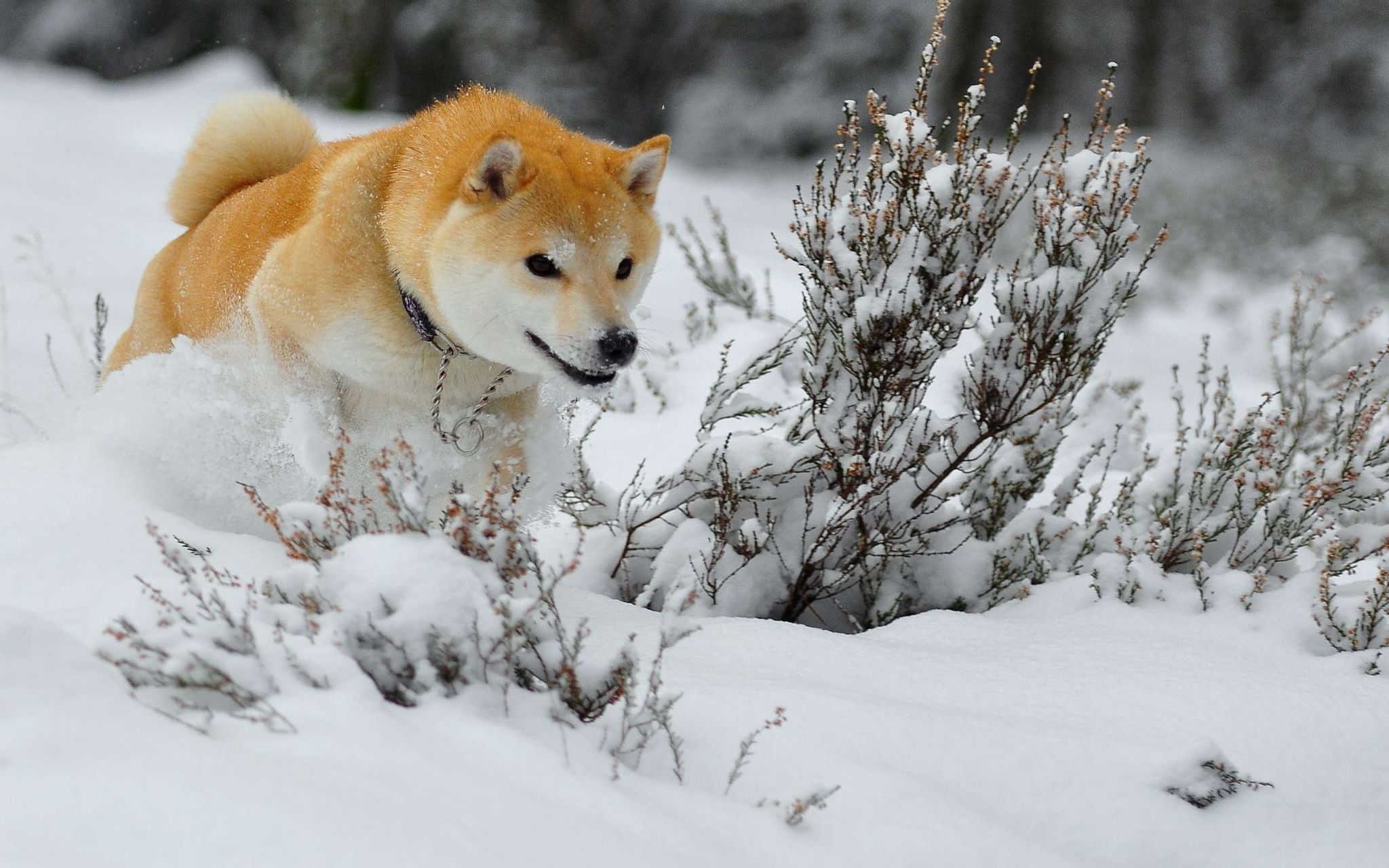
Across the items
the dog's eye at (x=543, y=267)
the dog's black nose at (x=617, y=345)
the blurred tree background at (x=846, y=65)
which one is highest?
the blurred tree background at (x=846, y=65)

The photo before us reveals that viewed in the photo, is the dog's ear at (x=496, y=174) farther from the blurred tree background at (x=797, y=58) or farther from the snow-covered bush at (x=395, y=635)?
the blurred tree background at (x=797, y=58)

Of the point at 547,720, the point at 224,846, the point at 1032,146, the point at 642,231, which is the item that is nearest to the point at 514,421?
the point at 642,231

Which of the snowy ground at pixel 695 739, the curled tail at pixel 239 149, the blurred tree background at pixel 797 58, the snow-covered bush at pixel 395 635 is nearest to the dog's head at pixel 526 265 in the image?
the snowy ground at pixel 695 739

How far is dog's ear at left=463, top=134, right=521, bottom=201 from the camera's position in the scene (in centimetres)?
265

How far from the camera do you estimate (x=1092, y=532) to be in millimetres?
3293

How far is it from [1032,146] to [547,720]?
440 inches

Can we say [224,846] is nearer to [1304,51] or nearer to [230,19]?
[1304,51]

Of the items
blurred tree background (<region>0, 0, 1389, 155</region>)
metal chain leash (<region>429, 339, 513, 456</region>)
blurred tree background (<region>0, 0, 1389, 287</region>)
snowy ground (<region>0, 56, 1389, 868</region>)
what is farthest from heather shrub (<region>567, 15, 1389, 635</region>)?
blurred tree background (<region>0, 0, 1389, 155</region>)

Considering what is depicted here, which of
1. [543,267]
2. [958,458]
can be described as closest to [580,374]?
[543,267]

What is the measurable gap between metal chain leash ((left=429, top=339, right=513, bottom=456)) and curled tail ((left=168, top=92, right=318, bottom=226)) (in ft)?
3.94

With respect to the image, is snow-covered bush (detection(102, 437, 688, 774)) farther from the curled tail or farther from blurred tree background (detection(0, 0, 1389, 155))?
blurred tree background (detection(0, 0, 1389, 155))

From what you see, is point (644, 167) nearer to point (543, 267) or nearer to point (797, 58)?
point (543, 267)

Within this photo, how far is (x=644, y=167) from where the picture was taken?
117 inches

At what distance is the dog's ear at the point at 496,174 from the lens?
2650mm
